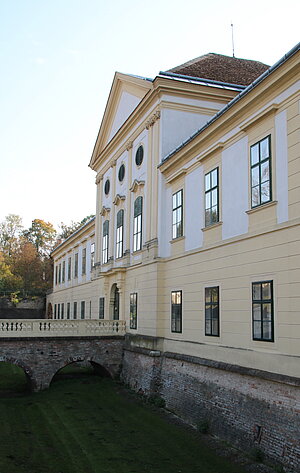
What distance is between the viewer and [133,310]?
71.9 feet

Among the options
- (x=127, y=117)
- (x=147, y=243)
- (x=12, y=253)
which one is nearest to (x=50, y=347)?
(x=147, y=243)

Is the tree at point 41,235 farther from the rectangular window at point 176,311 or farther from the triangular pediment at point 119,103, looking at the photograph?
the rectangular window at point 176,311

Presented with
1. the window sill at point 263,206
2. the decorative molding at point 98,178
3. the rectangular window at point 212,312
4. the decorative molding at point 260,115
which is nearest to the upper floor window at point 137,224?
the rectangular window at point 212,312

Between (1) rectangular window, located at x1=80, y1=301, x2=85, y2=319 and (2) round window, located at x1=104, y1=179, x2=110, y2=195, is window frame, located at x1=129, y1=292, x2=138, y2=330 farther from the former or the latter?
(1) rectangular window, located at x1=80, y1=301, x2=85, y2=319

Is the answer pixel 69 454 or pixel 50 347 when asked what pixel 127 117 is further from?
pixel 69 454

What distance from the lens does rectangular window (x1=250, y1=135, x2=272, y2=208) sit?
12344 millimetres

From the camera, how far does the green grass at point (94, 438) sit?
11.5 meters

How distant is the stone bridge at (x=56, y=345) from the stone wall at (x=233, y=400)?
377 centimetres

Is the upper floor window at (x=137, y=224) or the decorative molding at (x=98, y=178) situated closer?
the upper floor window at (x=137, y=224)

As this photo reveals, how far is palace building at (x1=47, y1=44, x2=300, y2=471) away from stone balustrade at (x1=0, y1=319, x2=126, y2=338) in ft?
2.61

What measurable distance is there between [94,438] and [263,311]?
5910 millimetres

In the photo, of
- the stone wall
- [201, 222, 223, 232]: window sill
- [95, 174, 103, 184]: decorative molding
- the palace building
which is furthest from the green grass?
[95, 174, 103, 184]: decorative molding

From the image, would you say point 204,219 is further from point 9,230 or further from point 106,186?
point 9,230

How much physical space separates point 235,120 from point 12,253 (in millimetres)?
63865
